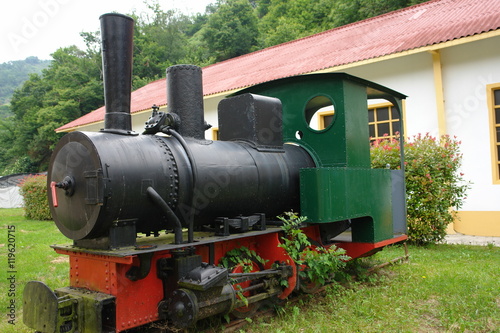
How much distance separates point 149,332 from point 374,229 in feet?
9.56

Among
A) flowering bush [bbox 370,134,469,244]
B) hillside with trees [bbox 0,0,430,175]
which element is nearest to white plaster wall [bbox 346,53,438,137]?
flowering bush [bbox 370,134,469,244]

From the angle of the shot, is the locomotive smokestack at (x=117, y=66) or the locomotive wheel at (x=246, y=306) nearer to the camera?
the locomotive smokestack at (x=117, y=66)

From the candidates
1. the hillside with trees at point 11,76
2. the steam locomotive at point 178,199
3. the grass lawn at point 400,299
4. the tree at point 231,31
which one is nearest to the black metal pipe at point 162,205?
the steam locomotive at point 178,199

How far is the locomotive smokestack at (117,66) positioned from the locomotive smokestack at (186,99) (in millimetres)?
563

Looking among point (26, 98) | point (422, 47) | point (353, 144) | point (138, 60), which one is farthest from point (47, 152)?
point (353, 144)

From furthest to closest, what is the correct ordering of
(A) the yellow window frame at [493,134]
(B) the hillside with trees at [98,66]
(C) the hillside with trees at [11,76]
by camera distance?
(C) the hillside with trees at [11,76] → (B) the hillside with trees at [98,66] → (A) the yellow window frame at [493,134]

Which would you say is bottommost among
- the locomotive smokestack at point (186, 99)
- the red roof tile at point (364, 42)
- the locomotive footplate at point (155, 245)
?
the locomotive footplate at point (155, 245)

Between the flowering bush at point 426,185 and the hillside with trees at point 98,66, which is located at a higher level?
the hillside with trees at point 98,66

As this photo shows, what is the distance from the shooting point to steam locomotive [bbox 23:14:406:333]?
331 cm

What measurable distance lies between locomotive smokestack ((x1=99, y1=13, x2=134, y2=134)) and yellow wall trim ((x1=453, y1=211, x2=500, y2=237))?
8.18 m

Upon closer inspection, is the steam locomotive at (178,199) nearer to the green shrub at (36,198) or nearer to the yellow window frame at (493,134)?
the yellow window frame at (493,134)

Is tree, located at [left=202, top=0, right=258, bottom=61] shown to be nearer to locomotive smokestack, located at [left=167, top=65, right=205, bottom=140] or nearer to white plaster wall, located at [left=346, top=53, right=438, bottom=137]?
white plaster wall, located at [left=346, top=53, right=438, bottom=137]

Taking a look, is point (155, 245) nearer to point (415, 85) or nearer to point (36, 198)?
point (415, 85)

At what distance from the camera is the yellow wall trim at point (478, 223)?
940 cm
